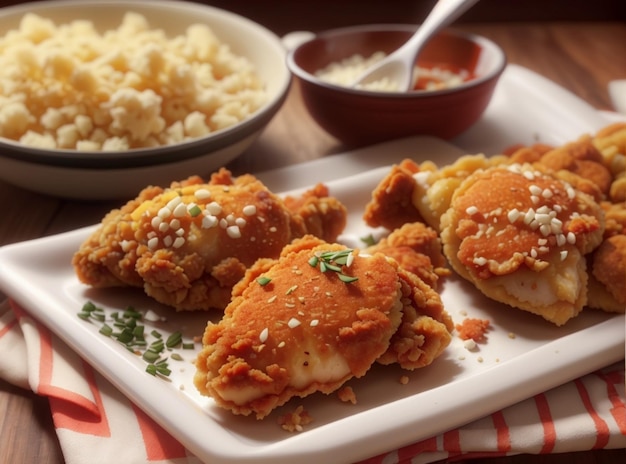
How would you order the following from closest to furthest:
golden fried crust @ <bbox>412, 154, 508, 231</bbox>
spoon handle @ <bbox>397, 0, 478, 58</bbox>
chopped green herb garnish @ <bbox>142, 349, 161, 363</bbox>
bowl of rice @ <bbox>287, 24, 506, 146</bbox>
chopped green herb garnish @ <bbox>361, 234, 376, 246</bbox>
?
chopped green herb garnish @ <bbox>142, 349, 161, 363</bbox> → golden fried crust @ <bbox>412, 154, 508, 231</bbox> → chopped green herb garnish @ <bbox>361, 234, 376, 246</bbox> → bowl of rice @ <bbox>287, 24, 506, 146</bbox> → spoon handle @ <bbox>397, 0, 478, 58</bbox>

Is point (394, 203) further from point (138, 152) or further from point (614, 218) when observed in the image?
point (138, 152)

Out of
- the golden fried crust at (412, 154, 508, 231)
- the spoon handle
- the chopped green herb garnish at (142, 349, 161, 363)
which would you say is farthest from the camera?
the spoon handle

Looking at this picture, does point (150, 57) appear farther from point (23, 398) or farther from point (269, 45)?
point (23, 398)

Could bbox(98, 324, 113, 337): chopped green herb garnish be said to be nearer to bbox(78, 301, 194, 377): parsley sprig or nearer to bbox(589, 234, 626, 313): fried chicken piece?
→ bbox(78, 301, 194, 377): parsley sprig

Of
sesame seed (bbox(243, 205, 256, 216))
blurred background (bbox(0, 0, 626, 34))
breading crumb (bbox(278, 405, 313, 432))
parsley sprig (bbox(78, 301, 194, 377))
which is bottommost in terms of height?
blurred background (bbox(0, 0, 626, 34))

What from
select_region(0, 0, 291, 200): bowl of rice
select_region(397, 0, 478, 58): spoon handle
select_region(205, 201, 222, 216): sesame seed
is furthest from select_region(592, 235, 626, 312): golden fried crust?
select_region(397, 0, 478, 58): spoon handle

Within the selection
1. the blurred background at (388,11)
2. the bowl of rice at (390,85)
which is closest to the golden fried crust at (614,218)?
the bowl of rice at (390,85)

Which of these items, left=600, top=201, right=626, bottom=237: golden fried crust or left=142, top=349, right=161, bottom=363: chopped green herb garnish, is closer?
left=142, top=349, right=161, bottom=363: chopped green herb garnish
